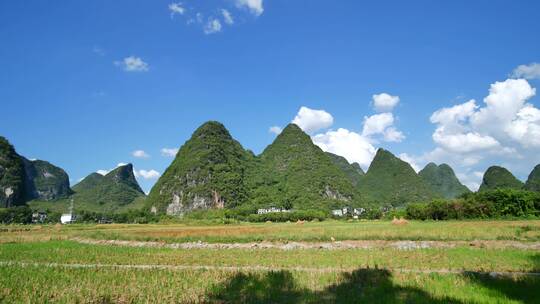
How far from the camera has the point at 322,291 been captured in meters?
7.62

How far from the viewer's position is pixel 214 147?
118m

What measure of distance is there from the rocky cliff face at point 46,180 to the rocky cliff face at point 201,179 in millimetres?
49065

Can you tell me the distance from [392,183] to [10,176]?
388 ft

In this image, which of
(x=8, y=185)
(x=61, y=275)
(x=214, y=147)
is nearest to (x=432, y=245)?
(x=61, y=275)

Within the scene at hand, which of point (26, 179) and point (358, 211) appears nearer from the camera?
point (358, 211)

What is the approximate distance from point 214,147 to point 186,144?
11.9 m

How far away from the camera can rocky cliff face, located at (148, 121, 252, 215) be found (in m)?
108

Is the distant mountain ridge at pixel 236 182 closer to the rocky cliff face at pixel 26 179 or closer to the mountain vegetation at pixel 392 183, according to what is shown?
the mountain vegetation at pixel 392 183

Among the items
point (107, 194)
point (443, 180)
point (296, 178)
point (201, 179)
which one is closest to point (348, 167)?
point (443, 180)

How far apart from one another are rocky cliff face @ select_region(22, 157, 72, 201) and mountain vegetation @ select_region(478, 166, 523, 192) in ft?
463


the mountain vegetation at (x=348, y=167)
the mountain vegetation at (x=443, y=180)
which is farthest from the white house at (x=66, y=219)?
the mountain vegetation at (x=443, y=180)

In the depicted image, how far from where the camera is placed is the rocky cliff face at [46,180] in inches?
5384

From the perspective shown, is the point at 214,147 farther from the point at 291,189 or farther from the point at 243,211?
the point at 243,211

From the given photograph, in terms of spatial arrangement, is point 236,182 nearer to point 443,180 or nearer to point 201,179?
point 201,179
